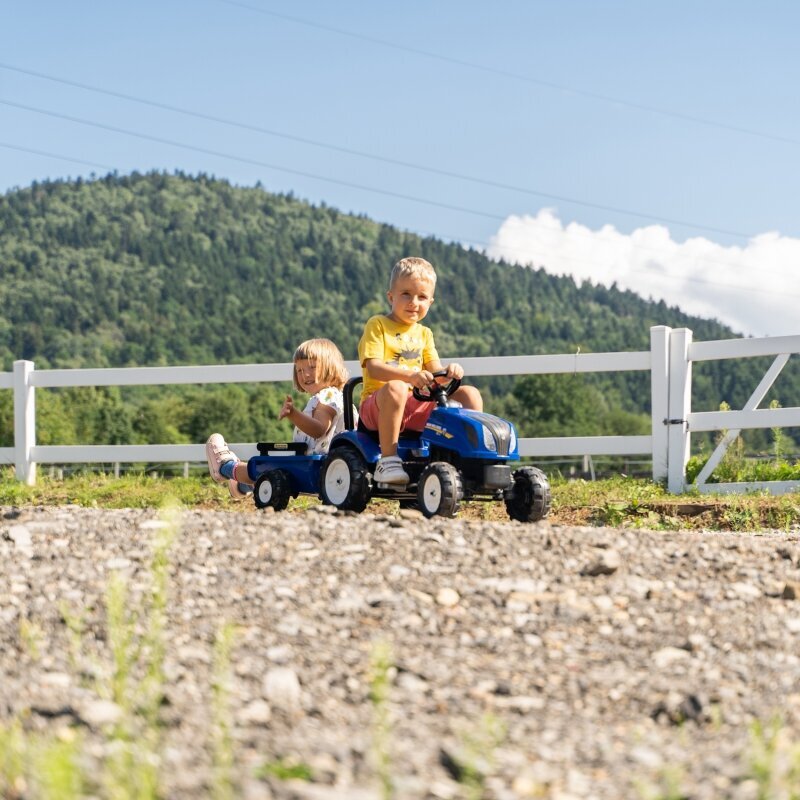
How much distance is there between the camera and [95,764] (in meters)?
2.36

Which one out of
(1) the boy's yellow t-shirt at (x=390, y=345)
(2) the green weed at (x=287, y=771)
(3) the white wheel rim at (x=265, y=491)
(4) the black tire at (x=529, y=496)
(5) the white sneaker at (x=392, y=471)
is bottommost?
(2) the green weed at (x=287, y=771)

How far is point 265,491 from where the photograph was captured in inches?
269

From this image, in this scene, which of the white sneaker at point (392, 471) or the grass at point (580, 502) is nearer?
the white sneaker at point (392, 471)

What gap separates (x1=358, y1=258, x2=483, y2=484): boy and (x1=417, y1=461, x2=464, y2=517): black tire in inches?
7.8

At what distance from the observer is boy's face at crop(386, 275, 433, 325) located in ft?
20.2

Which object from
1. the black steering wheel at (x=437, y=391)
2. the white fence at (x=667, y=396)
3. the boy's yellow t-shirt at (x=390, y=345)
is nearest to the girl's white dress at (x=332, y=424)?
the boy's yellow t-shirt at (x=390, y=345)

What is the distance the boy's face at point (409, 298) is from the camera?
6172 mm

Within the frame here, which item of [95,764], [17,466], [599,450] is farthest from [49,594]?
[17,466]

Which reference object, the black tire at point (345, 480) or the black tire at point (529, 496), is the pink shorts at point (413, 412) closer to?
the black tire at point (345, 480)

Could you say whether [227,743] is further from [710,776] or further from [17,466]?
[17,466]

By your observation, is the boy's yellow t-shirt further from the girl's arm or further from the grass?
the grass

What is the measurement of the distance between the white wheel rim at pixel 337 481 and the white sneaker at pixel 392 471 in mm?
366

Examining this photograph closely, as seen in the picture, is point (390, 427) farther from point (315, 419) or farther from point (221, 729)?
point (221, 729)

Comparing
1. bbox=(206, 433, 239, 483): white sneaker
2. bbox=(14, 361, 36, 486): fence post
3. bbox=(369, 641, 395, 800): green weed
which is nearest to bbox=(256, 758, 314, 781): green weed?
bbox=(369, 641, 395, 800): green weed
